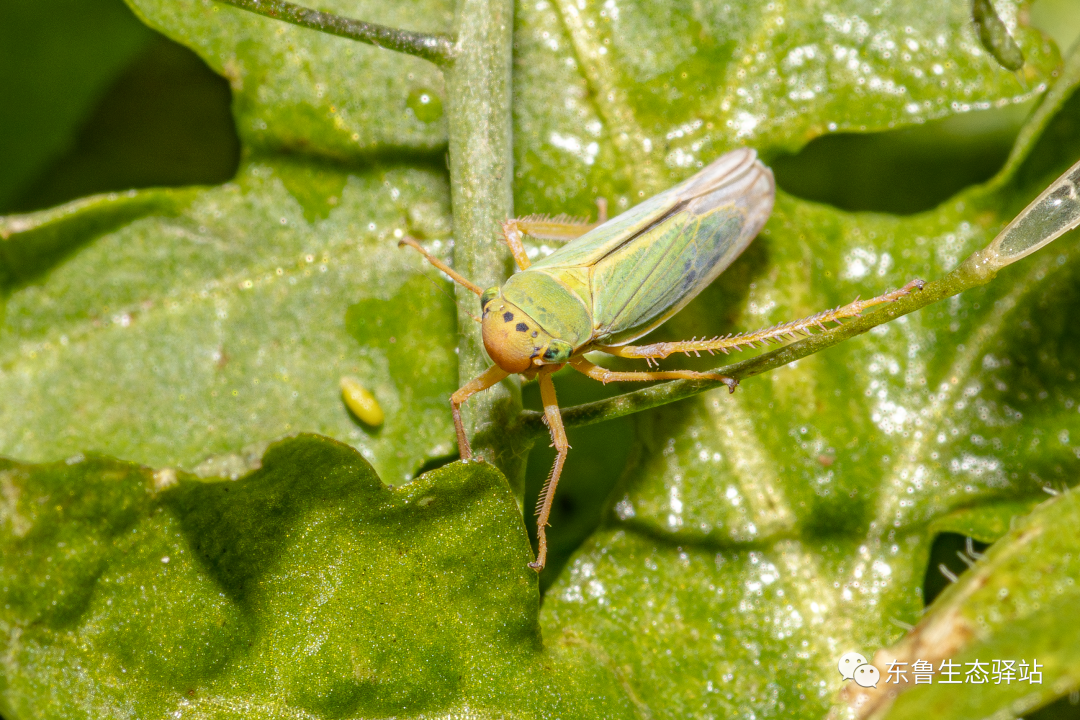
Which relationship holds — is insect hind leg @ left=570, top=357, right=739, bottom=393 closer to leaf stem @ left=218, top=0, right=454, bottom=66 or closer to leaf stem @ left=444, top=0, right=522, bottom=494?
leaf stem @ left=444, top=0, right=522, bottom=494

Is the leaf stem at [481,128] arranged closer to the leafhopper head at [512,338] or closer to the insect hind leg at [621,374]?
the leafhopper head at [512,338]

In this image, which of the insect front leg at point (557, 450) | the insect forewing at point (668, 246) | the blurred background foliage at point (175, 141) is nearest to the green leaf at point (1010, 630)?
the insect front leg at point (557, 450)

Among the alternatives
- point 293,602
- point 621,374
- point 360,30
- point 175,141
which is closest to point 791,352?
point 621,374

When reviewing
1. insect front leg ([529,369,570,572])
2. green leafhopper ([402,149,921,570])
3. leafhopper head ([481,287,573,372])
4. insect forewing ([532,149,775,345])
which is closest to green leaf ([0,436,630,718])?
insect front leg ([529,369,570,572])

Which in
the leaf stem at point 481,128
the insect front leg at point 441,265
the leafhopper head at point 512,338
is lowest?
the leafhopper head at point 512,338

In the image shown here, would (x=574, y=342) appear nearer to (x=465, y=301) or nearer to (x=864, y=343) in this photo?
(x=465, y=301)
